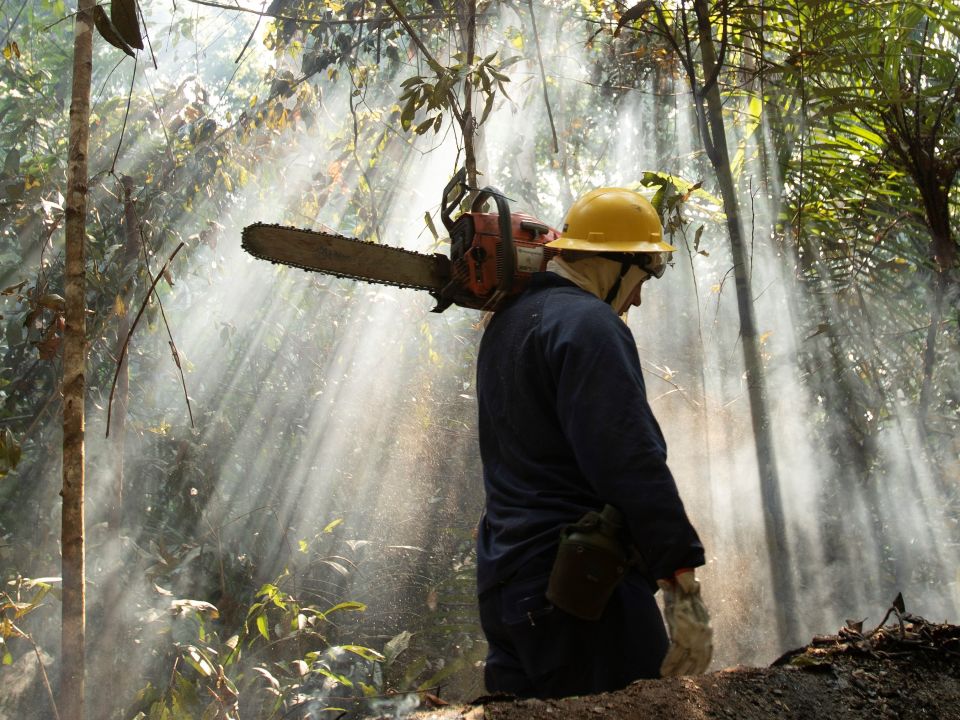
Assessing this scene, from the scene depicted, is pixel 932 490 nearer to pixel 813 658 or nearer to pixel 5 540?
pixel 813 658

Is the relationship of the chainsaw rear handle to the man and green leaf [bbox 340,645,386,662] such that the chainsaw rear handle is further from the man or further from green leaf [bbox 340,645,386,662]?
green leaf [bbox 340,645,386,662]

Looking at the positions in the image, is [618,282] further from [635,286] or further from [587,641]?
[587,641]

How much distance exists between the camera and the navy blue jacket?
1.63 meters

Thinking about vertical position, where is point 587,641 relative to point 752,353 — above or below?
below

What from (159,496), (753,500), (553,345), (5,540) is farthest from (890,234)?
(5,540)

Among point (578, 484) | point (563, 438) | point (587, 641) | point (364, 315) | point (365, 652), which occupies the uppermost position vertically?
point (364, 315)

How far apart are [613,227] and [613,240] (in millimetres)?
36

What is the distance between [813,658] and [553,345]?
2.78 ft

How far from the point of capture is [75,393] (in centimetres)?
259

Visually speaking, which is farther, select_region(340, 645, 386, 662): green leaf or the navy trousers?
select_region(340, 645, 386, 662): green leaf

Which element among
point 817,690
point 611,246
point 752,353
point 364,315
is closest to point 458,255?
point 611,246

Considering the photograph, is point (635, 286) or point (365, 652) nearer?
point (635, 286)

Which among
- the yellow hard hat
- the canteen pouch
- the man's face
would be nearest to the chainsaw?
the yellow hard hat

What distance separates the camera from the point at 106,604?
5.38 m
